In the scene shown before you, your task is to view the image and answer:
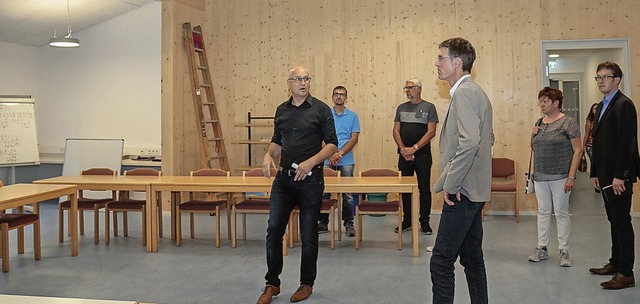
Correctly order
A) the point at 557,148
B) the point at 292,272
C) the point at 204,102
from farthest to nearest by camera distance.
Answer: the point at 204,102 < the point at 292,272 < the point at 557,148

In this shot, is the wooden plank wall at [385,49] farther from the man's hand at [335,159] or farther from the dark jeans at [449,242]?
the dark jeans at [449,242]

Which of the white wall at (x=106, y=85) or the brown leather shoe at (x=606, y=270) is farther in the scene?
the white wall at (x=106, y=85)

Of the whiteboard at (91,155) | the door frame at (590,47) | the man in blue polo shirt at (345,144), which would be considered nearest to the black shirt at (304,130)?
the man in blue polo shirt at (345,144)

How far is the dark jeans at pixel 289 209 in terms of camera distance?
4.00 m

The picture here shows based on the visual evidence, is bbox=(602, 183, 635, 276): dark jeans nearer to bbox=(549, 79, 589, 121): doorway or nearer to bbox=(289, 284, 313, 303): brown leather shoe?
bbox=(289, 284, 313, 303): brown leather shoe

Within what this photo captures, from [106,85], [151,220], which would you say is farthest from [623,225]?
[106,85]

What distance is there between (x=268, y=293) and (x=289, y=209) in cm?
58

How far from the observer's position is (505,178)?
315 inches

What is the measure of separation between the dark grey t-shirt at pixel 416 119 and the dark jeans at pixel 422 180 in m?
0.12

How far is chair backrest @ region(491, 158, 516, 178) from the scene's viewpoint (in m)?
7.82

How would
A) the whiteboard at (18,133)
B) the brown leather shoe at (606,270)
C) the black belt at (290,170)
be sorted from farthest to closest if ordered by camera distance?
the whiteboard at (18,133) → the brown leather shoe at (606,270) → the black belt at (290,170)

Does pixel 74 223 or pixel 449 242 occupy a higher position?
pixel 449 242

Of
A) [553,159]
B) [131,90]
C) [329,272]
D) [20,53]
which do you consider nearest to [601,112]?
[553,159]

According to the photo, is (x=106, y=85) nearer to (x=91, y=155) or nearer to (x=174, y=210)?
(x=91, y=155)
